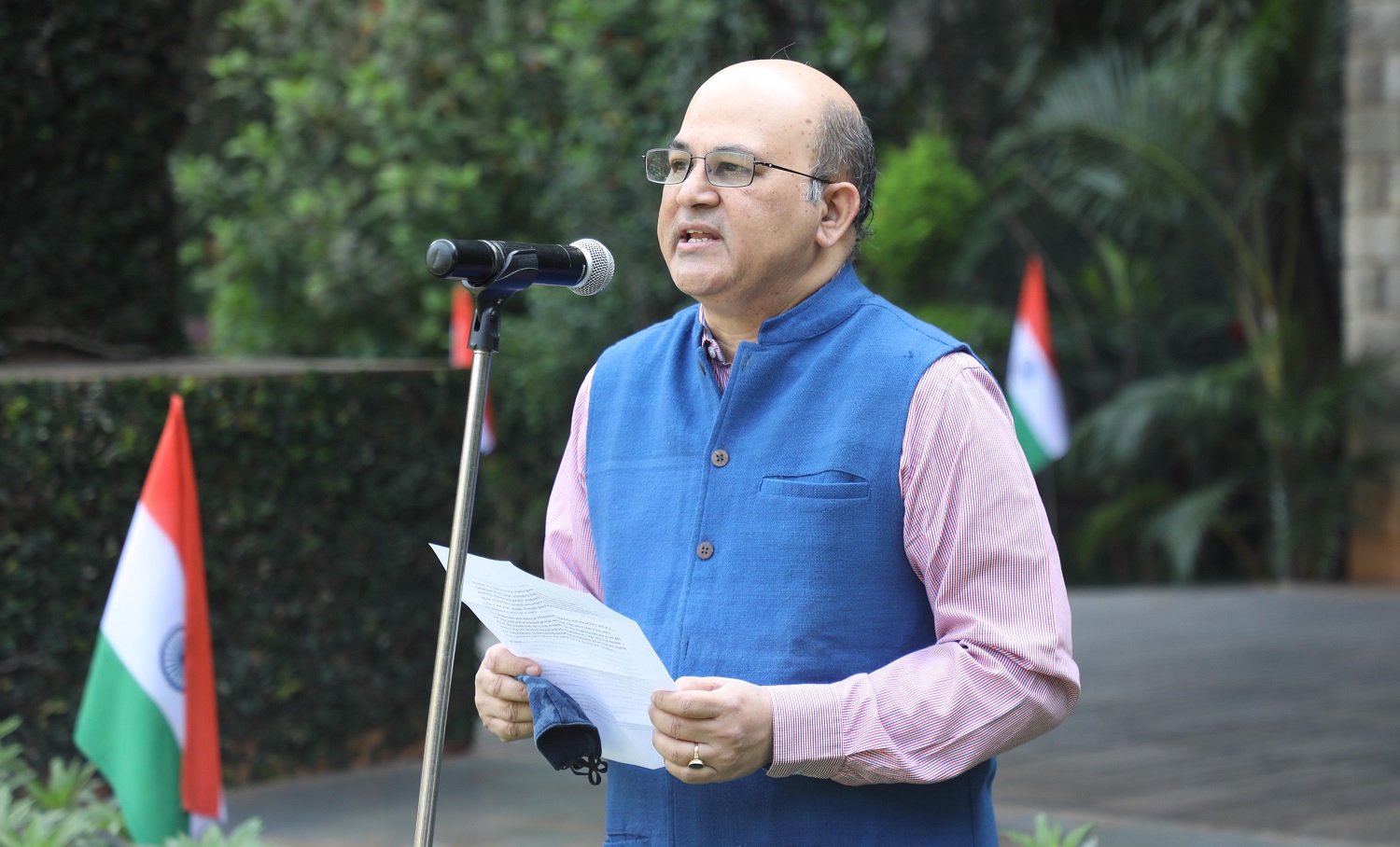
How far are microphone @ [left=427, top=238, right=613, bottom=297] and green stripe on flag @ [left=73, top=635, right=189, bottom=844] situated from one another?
2387 mm

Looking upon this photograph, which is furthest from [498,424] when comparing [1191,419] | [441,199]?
[1191,419]

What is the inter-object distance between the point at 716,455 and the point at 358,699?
439 centimetres

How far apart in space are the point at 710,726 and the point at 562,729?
0.26 metres

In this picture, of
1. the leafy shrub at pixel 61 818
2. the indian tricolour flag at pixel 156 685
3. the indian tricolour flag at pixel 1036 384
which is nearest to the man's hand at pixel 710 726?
the leafy shrub at pixel 61 818

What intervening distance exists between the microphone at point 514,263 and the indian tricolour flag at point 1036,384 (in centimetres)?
850

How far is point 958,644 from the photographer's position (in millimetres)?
2146

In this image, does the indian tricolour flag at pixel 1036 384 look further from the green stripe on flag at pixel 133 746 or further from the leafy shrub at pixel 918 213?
the green stripe on flag at pixel 133 746

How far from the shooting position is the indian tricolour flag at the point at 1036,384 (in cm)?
1077

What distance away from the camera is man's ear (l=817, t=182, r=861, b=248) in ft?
7.64

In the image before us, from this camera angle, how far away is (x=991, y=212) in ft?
43.2

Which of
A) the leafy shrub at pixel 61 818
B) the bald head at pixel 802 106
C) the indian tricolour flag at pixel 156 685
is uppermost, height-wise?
the bald head at pixel 802 106

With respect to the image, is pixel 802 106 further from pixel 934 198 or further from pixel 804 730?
pixel 934 198

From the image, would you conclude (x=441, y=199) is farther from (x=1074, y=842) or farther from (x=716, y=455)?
(x=716, y=455)

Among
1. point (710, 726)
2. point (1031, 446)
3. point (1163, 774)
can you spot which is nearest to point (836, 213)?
point (710, 726)
